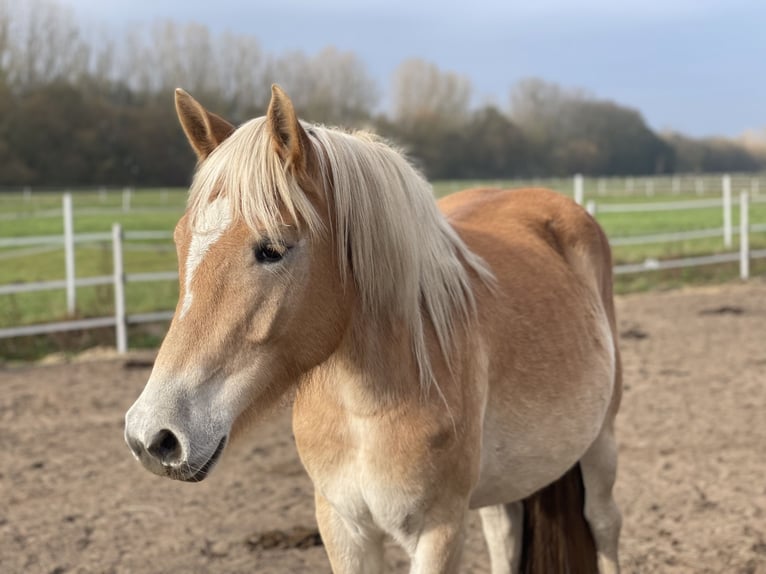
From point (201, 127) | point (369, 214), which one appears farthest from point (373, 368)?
point (201, 127)

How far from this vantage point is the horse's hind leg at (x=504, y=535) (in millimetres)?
3094

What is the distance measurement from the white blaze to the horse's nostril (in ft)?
0.81

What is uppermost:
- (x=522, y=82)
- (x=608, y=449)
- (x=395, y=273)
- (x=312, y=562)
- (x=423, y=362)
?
(x=522, y=82)

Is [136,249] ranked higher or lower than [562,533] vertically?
higher

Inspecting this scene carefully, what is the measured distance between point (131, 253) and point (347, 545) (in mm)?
16211

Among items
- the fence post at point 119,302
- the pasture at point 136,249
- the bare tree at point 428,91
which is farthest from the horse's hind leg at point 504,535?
the bare tree at point 428,91

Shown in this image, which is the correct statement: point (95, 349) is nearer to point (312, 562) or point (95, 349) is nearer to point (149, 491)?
point (149, 491)

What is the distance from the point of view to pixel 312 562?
11.2 feet

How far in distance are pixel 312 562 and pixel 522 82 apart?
51.4 m

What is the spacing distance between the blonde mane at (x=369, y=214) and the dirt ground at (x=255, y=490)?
47cm

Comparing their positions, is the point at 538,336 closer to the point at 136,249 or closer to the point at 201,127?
the point at 201,127

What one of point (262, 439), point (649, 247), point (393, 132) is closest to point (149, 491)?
point (262, 439)

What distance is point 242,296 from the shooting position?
5.29 ft

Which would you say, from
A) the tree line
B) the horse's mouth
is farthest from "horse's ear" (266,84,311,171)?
the tree line
